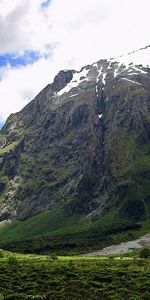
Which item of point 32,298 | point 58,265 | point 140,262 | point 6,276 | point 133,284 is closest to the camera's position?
point 32,298

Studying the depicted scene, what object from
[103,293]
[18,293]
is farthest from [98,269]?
[18,293]

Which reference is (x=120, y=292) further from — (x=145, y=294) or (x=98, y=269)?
(x=98, y=269)

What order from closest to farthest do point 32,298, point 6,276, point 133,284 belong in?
point 32,298, point 133,284, point 6,276

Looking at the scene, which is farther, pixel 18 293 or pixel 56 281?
pixel 56 281

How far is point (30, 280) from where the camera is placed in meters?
86.6

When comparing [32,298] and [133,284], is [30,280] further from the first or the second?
[133,284]

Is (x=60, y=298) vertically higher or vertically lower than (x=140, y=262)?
lower

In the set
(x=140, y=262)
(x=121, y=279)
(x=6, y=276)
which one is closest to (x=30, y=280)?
(x=6, y=276)

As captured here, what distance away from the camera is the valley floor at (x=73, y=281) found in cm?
7838

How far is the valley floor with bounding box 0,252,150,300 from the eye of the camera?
78375 millimetres

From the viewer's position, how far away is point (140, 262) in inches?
4193

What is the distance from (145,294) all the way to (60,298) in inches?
535

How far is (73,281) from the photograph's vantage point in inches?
3322

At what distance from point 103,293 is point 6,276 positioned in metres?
19.3
